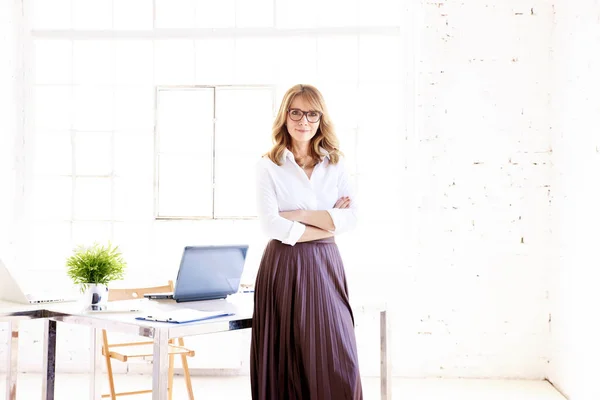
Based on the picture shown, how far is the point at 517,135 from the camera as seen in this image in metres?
5.47

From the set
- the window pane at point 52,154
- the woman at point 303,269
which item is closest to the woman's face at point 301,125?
the woman at point 303,269

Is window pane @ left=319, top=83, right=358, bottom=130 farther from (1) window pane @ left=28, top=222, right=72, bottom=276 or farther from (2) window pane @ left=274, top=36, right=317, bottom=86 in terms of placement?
(1) window pane @ left=28, top=222, right=72, bottom=276

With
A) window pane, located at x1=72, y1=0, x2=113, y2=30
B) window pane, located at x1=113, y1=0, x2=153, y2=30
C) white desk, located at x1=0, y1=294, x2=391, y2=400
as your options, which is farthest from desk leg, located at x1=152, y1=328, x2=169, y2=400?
window pane, located at x1=72, y1=0, x2=113, y2=30

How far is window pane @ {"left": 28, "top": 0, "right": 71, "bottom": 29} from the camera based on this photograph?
5.86 meters

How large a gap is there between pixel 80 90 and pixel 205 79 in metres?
1.06

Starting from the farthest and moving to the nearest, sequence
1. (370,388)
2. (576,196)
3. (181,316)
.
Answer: (370,388) < (576,196) < (181,316)

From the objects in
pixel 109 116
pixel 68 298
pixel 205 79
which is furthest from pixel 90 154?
pixel 68 298

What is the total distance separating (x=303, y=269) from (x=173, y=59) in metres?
3.21

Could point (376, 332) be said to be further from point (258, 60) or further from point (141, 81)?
point (141, 81)

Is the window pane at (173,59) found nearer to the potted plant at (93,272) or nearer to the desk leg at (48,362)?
the potted plant at (93,272)

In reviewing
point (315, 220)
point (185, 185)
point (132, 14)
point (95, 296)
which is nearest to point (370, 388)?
point (185, 185)

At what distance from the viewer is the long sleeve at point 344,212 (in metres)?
3.23

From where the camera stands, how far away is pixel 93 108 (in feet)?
19.2

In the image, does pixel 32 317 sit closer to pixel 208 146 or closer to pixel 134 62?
pixel 208 146
